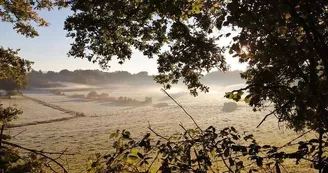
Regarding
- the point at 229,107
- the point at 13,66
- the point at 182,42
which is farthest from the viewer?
the point at 229,107

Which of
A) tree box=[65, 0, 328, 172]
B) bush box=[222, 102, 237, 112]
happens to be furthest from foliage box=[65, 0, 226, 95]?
bush box=[222, 102, 237, 112]

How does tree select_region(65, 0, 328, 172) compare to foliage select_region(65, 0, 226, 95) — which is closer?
tree select_region(65, 0, 328, 172)

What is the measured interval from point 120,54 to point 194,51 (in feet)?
6.99

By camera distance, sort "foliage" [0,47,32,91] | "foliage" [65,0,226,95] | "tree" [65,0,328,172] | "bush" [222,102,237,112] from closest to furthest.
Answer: "tree" [65,0,328,172], "foliage" [65,0,226,95], "foliage" [0,47,32,91], "bush" [222,102,237,112]

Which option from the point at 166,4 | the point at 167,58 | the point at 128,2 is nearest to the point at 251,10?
the point at 166,4

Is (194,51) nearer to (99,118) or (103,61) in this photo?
(103,61)

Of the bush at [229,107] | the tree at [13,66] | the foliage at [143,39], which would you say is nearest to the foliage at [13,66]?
the tree at [13,66]

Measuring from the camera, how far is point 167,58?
29.3ft

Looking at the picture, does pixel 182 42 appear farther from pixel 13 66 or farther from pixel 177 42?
pixel 13 66

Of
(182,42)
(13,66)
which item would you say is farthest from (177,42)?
(13,66)

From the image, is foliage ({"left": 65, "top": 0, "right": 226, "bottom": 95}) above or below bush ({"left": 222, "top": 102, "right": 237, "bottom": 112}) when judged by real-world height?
above

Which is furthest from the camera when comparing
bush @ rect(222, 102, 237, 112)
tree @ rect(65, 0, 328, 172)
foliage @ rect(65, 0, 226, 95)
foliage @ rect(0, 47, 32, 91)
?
bush @ rect(222, 102, 237, 112)

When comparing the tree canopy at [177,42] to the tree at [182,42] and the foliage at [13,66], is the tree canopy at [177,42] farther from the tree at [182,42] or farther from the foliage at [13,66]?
the foliage at [13,66]

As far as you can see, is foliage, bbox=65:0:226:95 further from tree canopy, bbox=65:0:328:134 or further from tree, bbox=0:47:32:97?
tree, bbox=0:47:32:97
